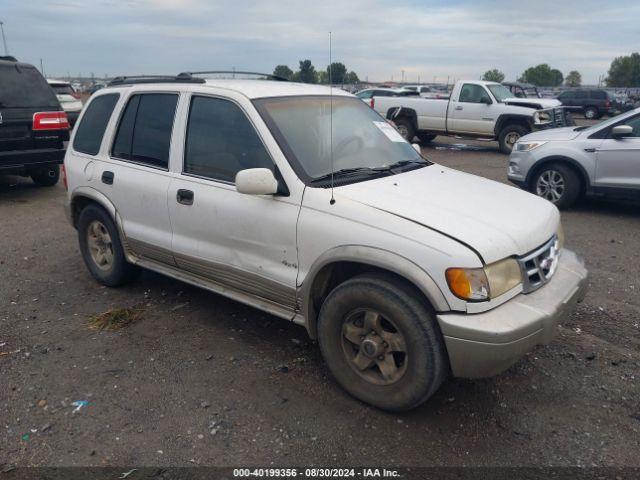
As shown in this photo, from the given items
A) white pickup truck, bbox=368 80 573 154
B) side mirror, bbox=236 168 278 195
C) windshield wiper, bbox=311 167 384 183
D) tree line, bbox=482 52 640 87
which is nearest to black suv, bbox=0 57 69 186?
side mirror, bbox=236 168 278 195

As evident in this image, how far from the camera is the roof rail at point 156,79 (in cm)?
419

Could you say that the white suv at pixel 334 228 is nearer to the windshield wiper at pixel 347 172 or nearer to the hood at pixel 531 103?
the windshield wiper at pixel 347 172

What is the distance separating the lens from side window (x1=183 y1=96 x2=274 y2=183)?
3.60 meters

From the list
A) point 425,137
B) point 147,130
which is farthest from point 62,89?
point 147,130

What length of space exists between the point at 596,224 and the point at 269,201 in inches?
216

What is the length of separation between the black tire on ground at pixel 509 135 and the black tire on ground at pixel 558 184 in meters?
6.63

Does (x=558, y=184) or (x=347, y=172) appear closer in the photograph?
(x=347, y=172)

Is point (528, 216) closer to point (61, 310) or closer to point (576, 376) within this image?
point (576, 376)

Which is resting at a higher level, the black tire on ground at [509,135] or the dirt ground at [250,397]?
the black tire on ground at [509,135]

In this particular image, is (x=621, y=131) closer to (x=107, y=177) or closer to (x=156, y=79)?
(x=156, y=79)

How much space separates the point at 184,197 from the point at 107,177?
3.34 feet

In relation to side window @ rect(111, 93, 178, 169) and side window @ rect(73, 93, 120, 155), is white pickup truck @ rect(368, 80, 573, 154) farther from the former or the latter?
side window @ rect(111, 93, 178, 169)

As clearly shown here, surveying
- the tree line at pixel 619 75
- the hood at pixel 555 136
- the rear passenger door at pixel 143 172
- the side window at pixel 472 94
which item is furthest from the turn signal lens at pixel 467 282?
the tree line at pixel 619 75

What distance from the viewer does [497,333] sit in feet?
8.77
